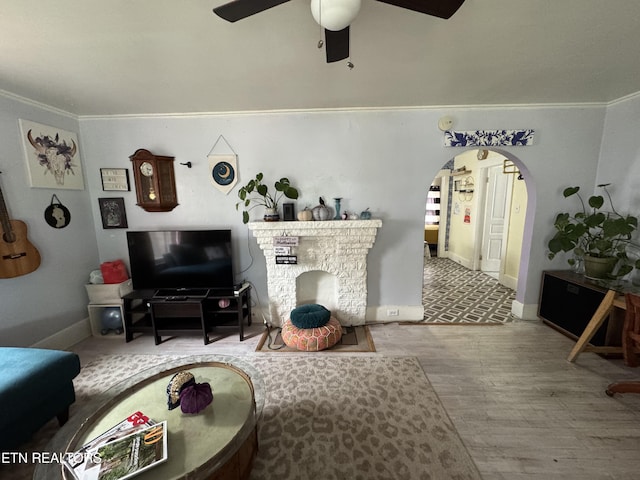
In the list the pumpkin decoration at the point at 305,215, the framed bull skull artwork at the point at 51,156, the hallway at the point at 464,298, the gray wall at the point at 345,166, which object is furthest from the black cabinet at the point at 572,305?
the framed bull skull artwork at the point at 51,156

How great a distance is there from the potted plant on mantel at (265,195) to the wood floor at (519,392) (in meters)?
1.40

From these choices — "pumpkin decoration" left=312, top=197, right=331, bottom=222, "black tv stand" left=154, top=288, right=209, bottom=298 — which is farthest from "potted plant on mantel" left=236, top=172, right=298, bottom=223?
"black tv stand" left=154, top=288, right=209, bottom=298

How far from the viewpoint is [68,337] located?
2.66 meters

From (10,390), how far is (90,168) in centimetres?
246

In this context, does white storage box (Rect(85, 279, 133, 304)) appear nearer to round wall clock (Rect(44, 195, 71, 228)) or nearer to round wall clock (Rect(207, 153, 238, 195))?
round wall clock (Rect(44, 195, 71, 228))

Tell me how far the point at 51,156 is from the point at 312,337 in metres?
3.28

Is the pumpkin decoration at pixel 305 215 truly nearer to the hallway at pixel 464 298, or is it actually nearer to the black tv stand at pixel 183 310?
the black tv stand at pixel 183 310

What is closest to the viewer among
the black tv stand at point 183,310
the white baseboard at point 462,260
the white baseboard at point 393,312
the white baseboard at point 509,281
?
the black tv stand at point 183,310

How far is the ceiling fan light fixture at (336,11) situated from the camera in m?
1.05

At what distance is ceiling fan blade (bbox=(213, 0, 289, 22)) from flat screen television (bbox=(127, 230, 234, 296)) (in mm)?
2007

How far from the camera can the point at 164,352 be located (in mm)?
2551

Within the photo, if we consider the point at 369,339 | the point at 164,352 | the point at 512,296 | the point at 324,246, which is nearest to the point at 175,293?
the point at 164,352

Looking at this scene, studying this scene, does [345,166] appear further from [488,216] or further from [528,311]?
[488,216]

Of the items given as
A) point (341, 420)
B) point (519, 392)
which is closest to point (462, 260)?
point (519, 392)
